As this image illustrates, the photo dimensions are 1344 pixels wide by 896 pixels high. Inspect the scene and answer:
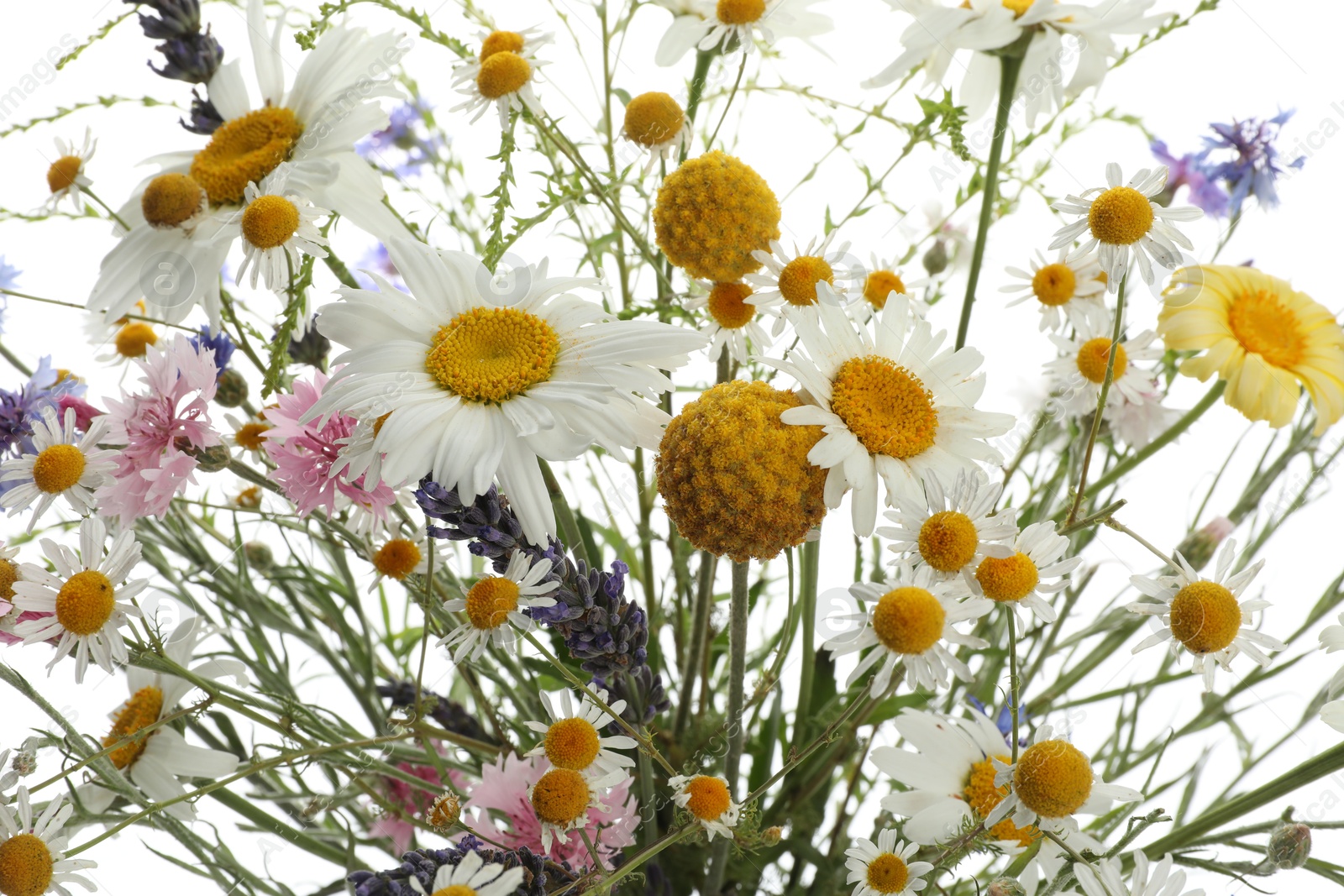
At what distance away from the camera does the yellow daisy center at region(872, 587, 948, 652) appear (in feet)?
1.07

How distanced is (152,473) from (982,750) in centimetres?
35

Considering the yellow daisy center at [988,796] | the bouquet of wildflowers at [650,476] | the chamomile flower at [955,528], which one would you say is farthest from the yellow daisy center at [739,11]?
the yellow daisy center at [988,796]

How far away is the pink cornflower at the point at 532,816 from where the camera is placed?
44 cm

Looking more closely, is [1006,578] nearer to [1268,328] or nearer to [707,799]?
[707,799]

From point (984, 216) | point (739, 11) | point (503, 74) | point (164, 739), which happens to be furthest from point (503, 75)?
point (164, 739)

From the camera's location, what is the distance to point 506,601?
0.35 m

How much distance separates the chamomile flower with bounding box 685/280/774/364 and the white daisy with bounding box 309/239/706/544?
0.07 meters

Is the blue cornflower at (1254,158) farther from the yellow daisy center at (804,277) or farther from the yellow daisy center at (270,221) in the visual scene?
the yellow daisy center at (270,221)

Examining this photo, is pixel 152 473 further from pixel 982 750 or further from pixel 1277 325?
pixel 1277 325

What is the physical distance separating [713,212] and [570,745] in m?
0.20

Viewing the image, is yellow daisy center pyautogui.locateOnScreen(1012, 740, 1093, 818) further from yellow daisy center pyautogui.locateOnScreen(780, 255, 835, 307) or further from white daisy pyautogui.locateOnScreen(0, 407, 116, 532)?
white daisy pyautogui.locateOnScreen(0, 407, 116, 532)

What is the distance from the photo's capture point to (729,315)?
0.42 meters

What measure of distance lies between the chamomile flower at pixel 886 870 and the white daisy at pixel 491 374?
16 centimetres

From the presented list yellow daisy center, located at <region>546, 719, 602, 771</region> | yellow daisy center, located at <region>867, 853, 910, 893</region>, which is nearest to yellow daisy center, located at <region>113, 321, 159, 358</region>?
yellow daisy center, located at <region>546, 719, 602, 771</region>
